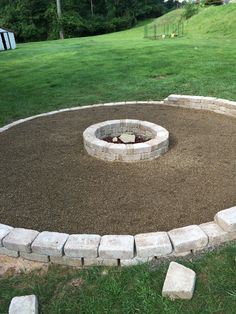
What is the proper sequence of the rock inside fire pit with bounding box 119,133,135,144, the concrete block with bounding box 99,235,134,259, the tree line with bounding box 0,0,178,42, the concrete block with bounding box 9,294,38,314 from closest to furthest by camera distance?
the concrete block with bounding box 9,294,38,314, the concrete block with bounding box 99,235,134,259, the rock inside fire pit with bounding box 119,133,135,144, the tree line with bounding box 0,0,178,42

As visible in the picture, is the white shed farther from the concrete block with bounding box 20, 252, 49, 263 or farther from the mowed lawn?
the concrete block with bounding box 20, 252, 49, 263

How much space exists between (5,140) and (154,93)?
14.5 feet

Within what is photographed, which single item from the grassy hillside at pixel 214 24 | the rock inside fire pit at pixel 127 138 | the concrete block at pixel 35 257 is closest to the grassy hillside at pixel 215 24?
the grassy hillside at pixel 214 24

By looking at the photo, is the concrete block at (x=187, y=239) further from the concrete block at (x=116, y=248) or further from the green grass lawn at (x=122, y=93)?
the concrete block at (x=116, y=248)

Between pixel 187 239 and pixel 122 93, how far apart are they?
6.35 m

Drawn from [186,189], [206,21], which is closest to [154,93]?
[186,189]

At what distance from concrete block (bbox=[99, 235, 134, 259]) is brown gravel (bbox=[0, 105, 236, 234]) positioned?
12.0 inches

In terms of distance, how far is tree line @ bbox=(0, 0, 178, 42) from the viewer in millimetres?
38156

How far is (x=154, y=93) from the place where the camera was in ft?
29.1

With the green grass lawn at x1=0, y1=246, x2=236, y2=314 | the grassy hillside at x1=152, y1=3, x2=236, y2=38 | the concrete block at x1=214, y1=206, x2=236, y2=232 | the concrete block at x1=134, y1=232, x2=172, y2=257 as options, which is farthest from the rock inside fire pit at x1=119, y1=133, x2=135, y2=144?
the grassy hillside at x1=152, y1=3, x2=236, y2=38

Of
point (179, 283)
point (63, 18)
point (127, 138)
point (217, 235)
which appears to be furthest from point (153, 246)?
point (63, 18)

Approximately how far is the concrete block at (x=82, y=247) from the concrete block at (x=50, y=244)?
6cm

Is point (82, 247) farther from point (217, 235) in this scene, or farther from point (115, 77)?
point (115, 77)

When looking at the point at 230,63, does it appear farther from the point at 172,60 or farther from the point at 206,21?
the point at 206,21
